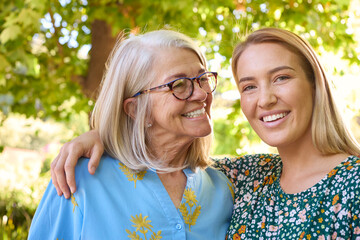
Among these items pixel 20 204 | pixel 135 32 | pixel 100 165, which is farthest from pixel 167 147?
pixel 20 204

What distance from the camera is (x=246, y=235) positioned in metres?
2.03

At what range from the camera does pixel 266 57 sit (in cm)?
204

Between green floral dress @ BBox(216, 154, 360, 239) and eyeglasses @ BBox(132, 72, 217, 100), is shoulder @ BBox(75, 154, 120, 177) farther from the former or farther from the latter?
green floral dress @ BBox(216, 154, 360, 239)

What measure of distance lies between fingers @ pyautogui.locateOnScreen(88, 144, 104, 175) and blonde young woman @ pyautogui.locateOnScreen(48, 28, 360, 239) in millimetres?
16

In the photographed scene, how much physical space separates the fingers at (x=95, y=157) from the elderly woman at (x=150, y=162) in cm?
4

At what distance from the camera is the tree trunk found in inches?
176

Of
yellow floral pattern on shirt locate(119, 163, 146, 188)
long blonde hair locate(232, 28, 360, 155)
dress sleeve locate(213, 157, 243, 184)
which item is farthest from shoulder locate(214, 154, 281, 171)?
yellow floral pattern on shirt locate(119, 163, 146, 188)

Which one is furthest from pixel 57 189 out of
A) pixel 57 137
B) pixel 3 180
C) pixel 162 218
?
pixel 57 137

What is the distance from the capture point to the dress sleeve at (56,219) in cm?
197

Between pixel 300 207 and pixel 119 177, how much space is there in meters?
0.82

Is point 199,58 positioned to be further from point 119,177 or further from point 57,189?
point 57,189

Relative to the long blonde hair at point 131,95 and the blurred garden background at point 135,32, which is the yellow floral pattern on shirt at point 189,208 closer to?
the long blonde hair at point 131,95

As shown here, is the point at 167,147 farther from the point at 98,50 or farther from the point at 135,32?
the point at 98,50

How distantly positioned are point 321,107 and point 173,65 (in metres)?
0.72
